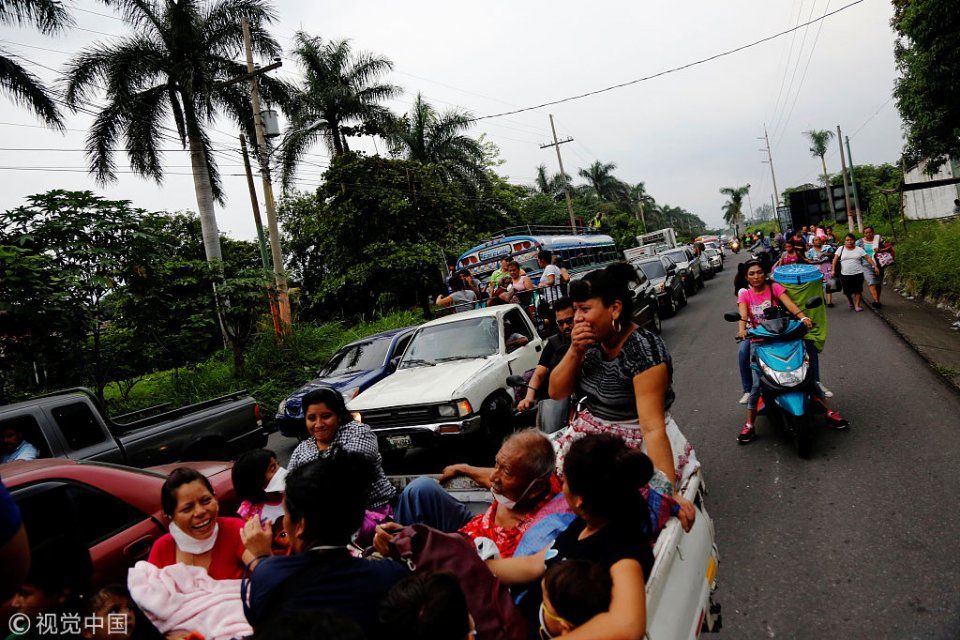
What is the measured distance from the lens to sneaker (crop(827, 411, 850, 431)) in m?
5.68

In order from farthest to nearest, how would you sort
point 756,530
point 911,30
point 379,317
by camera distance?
point 379,317 < point 911,30 < point 756,530

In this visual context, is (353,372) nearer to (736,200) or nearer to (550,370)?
(550,370)

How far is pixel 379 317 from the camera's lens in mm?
22688

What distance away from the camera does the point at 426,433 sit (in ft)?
21.3

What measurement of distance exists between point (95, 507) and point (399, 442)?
354 cm

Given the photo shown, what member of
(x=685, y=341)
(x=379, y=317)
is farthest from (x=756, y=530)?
(x=379, y=317)

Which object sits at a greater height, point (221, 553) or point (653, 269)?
point (653, 269)

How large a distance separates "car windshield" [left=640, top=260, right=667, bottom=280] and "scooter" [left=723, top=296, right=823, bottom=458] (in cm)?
1180

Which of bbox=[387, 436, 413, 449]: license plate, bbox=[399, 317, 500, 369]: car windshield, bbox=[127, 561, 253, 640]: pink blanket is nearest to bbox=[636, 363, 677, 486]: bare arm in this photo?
bbox=[127, 561, 253, 640]: pink blanket

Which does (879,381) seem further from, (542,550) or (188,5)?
(188,5)

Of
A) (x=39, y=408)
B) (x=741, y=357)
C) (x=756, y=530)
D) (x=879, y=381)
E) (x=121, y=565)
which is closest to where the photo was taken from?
(x=121, y=565)

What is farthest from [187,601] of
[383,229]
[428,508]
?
[383,229]

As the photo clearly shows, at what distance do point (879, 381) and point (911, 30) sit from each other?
12.4 meters

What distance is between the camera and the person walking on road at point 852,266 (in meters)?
11.6
